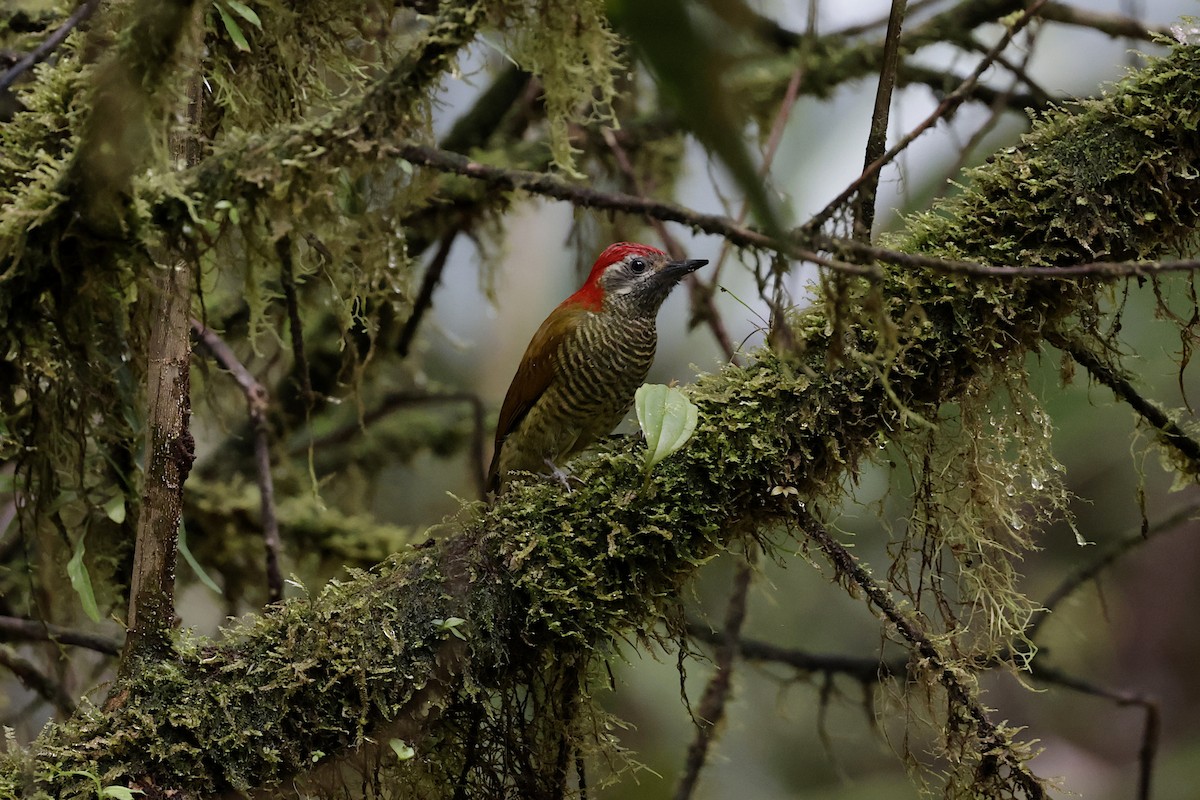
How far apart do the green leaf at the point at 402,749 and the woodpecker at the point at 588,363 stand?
48.6 inches

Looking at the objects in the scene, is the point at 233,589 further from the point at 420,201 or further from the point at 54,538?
the point at 420,201

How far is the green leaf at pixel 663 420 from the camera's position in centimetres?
172

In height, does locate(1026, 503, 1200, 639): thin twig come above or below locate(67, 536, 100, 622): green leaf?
above

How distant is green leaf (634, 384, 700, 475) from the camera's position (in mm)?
1721

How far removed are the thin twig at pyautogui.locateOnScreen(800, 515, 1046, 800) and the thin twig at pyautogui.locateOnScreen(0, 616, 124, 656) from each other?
1550mm

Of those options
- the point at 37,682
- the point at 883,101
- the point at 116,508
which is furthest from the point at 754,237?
the point at 37,682

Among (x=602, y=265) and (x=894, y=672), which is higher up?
(x=602, y=265)

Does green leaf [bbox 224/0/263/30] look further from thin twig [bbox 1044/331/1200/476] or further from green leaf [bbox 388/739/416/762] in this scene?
thin twig [bbox 1044/331/1200/476]

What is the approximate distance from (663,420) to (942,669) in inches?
27.6

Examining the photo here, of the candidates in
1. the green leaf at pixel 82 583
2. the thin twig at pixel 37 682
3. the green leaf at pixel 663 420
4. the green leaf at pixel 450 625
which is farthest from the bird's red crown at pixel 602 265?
the thin twig at pixel 37 682

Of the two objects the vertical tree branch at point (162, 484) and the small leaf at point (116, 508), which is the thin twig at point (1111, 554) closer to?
the vertical tree branch at point (162, 484)

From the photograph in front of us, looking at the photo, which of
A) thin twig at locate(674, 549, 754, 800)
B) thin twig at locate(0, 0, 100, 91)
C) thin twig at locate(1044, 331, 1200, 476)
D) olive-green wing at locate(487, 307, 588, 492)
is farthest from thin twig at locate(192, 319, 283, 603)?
thin twig at locate(1044, 331, 1200, 476)

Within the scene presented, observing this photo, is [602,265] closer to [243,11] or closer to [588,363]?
Result: [588,363]

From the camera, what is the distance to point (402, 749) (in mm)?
1783
